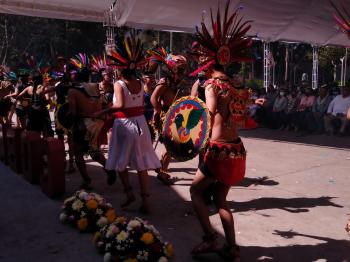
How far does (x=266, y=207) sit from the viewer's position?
5520 mm

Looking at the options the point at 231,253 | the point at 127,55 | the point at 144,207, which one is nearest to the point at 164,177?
the point at 144,207

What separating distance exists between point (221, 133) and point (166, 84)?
105 inches

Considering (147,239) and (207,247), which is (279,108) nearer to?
(207,247)

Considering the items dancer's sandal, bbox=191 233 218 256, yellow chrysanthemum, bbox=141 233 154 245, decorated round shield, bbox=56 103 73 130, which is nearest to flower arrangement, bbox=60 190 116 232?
yellow chrysanthemum, bbox=141 233 154 245

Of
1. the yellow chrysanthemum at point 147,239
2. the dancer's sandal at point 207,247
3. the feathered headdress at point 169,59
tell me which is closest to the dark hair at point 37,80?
the feathered headdress at point 169,59

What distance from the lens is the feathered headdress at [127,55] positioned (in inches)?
203

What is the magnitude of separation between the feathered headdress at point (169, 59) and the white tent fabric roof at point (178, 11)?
584 cm

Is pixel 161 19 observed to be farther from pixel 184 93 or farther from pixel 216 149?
pixel 216 149

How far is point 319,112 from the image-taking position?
41.3ft

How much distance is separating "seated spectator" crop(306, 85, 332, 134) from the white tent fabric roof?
2.32m

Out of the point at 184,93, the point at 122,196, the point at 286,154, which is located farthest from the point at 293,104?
the point at 122,196

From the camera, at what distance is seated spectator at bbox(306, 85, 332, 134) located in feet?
41.0

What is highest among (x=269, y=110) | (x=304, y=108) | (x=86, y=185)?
(x=304, y=108)

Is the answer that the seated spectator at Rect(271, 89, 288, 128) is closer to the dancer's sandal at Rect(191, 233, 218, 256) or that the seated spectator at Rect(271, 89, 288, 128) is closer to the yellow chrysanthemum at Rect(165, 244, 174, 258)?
the dancer's sandal at Rect(191, 233, 218, 256)
